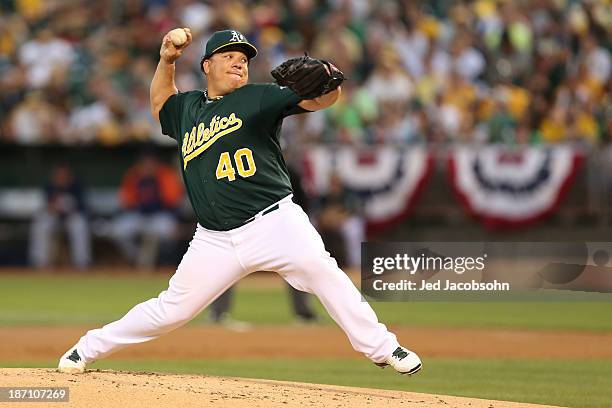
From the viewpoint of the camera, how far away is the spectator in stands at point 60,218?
1969cm

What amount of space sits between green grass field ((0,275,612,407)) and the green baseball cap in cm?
281

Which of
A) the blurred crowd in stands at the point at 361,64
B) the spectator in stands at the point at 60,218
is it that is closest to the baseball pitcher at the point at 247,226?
the blurred crowd in stands at the point at 361,64

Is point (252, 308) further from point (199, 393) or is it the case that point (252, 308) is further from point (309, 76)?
point (309, 76)

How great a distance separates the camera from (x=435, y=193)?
19578mm

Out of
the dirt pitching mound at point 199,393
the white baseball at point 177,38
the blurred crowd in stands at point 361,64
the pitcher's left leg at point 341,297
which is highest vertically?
the blurred crowd in stands at point 361,64

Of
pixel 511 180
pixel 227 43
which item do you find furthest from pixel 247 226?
pixel 511 180

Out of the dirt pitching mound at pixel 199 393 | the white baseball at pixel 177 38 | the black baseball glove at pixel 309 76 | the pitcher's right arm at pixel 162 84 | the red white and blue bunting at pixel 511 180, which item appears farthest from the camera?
the red white and blue bunting at pixel 511 180

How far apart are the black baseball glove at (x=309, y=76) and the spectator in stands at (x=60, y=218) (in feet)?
44.1

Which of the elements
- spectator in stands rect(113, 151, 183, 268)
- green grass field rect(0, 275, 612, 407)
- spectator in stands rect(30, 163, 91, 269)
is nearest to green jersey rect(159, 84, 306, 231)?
green grass field rect(0, 275, 612, 407)

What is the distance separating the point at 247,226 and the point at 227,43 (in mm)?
1103

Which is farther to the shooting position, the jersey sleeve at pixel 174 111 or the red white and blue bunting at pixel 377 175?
the red white and blue bunting at pixel 377 175

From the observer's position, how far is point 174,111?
24.5ft

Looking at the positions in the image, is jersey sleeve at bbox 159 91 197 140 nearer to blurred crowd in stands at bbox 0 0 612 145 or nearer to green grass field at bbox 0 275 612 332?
green grass field at bbox 0 275 612 332

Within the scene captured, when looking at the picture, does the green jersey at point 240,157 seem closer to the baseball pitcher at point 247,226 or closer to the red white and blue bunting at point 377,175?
the baseball pitcher at point 247,226
